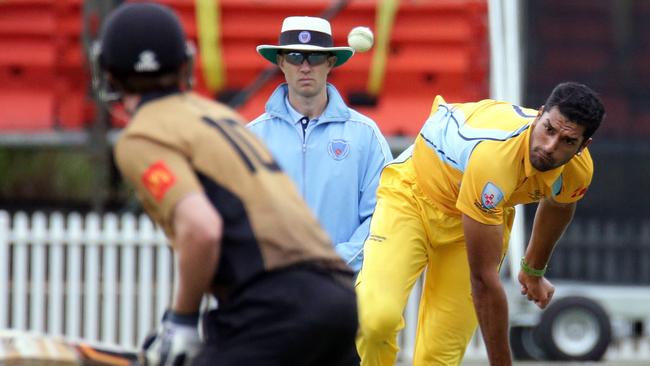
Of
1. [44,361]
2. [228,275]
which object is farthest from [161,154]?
[44,361]

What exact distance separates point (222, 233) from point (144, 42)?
23.7 inches

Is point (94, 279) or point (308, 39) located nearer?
point (308, 39)

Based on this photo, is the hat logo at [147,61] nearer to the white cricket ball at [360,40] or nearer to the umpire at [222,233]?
the umpire at [222,233]

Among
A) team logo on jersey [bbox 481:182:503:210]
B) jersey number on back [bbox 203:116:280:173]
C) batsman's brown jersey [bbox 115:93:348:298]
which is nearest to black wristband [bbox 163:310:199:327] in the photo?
batsman's brown jersey [bbox 115:93:348:298]

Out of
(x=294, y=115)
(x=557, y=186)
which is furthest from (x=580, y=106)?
(x=294, y=115)

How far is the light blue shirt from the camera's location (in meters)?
6.96

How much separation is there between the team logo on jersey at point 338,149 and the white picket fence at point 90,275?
4801 mm

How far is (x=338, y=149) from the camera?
6992 mm

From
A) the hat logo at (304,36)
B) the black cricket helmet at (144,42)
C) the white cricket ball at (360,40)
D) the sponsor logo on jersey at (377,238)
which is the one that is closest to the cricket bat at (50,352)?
the black cricket helmet at (144,42)

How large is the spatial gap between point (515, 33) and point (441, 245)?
4.69m

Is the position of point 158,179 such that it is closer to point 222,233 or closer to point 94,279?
point 222,233

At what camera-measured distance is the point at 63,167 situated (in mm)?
15906

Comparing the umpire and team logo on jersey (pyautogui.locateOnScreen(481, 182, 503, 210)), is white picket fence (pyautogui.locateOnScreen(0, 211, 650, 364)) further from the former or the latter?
the umpire

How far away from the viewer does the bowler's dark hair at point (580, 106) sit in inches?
235
